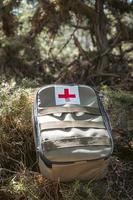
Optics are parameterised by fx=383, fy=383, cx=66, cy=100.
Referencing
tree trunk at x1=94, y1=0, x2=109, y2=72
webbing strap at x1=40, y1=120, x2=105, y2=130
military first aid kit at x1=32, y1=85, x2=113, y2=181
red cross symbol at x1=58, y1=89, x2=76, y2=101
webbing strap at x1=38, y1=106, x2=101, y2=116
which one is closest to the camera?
military first aid kit at x1=32, y1=85, x2=113, y2=181

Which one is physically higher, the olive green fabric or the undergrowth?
the olive green fabric

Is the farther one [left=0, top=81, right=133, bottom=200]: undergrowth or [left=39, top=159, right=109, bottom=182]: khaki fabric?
[left=0, top=81, right=133, bottom=200]: undergrowth

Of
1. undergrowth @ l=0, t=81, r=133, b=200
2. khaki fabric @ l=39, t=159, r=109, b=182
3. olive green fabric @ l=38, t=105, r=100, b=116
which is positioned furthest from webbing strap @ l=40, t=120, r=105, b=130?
undergrowth @ l=0, t=81, r=133, b=200

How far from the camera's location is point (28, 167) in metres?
3.44

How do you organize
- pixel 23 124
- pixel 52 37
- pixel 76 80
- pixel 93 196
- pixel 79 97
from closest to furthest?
pixel 93 196
pixel 79 97
pixel 23 124
pixel 76 80
pixel 52 37

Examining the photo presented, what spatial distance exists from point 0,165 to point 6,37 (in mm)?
3583

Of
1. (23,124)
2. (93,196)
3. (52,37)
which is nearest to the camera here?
(93,196)

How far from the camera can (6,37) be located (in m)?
6.56

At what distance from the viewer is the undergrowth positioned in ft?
10.1

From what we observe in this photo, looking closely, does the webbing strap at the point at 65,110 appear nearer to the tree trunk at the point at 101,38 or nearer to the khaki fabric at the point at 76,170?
the khaki fabric at the point at 76,170

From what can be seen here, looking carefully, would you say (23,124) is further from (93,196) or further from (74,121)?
(93,196)

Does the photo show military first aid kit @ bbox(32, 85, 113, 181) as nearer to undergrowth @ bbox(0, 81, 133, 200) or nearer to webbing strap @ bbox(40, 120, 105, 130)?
webbing strap @ bbox(40, 120, 105, 130)

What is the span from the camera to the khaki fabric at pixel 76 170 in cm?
289

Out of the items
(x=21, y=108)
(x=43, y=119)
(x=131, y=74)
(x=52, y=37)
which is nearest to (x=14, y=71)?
(x=52, y=37)
